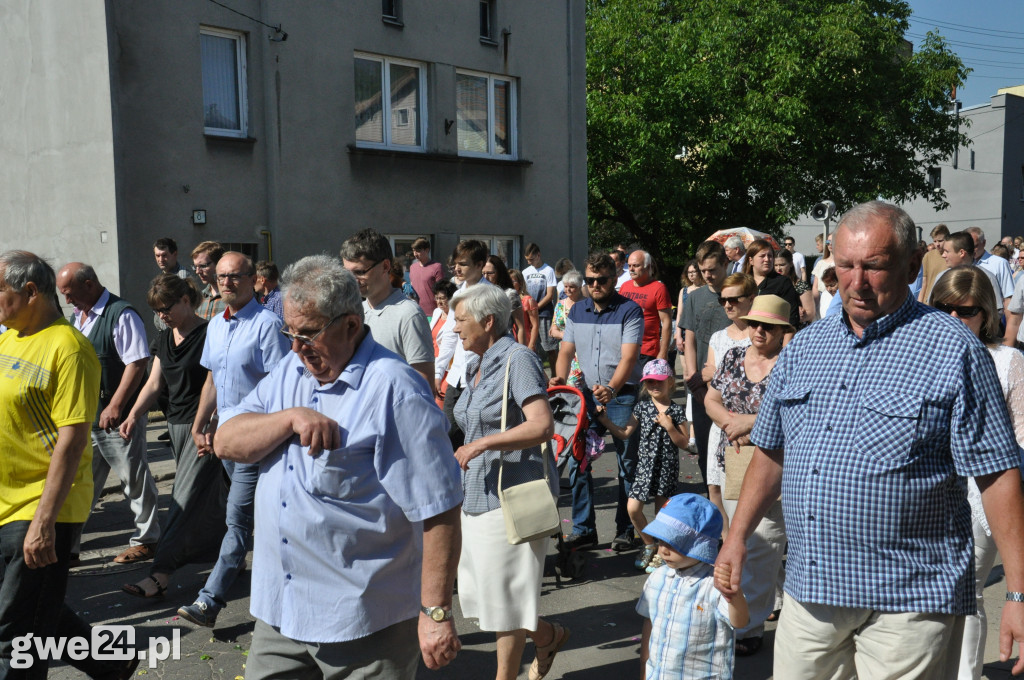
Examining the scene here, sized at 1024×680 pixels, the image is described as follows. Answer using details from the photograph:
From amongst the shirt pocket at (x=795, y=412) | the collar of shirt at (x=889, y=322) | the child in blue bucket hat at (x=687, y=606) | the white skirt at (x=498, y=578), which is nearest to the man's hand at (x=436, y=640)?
the child in blue bucket hat at (x=687, y=606)

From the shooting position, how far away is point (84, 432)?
3.81 meters

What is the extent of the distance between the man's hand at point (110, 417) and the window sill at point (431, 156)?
9786mm

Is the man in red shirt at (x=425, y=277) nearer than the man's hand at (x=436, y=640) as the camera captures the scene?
No

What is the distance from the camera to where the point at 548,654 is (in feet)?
14.8

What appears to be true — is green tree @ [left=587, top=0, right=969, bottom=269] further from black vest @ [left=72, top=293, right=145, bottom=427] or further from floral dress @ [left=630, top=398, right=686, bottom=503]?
black vest @ [left=72, top=293, right=145, bottom=427]

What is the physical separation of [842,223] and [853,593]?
1.14m

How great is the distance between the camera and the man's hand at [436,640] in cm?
284

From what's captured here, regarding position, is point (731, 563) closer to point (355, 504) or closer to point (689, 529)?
point (689, 529)

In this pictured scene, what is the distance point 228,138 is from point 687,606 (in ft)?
40.1

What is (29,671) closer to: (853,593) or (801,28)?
(853,593)

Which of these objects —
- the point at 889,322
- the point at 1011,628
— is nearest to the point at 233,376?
the point at 889,322

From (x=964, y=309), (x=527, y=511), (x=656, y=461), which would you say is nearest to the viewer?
(x=964, y=309)

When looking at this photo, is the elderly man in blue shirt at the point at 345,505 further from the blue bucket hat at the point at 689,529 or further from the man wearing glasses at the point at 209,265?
the man wearing glasses at the point at 209,265

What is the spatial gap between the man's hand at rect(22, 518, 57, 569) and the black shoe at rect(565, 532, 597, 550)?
356 cm
